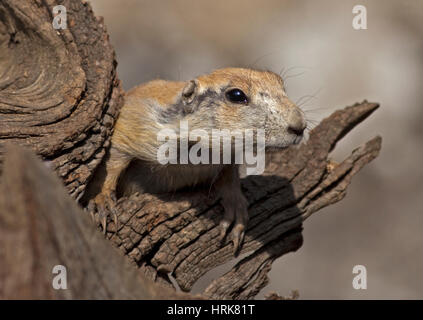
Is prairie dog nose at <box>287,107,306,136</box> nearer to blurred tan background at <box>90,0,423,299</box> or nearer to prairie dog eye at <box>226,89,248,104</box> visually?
prairie dog eye at <box>226,89,248,104</box>

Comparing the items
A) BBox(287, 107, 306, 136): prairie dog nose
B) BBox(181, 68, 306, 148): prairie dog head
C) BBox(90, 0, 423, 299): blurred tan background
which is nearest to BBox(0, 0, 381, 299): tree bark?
BBox(181, 68, 306, 148): prairie dog head

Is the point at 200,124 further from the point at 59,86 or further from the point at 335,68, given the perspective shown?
the point at 335,68

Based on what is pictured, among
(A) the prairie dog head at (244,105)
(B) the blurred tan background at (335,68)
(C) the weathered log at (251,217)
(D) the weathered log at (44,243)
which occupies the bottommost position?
(D) the weathered log at (44,243)

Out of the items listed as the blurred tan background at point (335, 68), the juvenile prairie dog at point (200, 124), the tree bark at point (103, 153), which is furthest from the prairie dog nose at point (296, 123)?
the blurred tan background at point (335, 68)

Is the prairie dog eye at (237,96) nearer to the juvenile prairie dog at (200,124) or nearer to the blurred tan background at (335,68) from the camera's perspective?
the juvenile prairie dog at (200,124)

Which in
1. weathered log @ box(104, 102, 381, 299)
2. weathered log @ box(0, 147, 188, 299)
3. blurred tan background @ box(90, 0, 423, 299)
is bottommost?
weathered log @ box(0, 147, 188, 299)

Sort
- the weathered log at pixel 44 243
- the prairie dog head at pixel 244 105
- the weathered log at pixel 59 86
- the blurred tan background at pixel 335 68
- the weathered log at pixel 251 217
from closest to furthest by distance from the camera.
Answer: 1. the weathered log at pixel 44 243
2. the weathered log at pixel 59 86
3. the prairie dog head at pixel 244 105
4. the weathered log at pixel 251 217
5. the blurred tan background at pixel 335 68

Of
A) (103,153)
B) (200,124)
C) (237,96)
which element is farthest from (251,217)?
(103,153)
